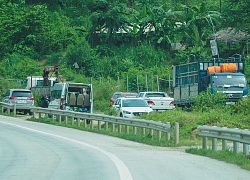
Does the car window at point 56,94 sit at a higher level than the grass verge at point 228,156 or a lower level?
higher

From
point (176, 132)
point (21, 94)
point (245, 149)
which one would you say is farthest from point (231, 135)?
point (21, 94)

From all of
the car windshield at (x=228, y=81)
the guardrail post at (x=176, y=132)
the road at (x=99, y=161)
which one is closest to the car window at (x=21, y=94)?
the car windshield at (x=228, y=81)

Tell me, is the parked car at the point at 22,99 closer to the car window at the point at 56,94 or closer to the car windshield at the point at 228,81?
the car window at the point at 56,94

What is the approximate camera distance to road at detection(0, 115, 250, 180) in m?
13.8

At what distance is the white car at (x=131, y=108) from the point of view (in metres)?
33.1

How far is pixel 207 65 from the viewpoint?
119 feet

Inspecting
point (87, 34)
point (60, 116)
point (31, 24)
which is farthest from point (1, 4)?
point (60, 116)

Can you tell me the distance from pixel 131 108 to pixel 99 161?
17.0 m

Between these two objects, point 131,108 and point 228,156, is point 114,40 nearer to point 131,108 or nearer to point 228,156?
point 131,108

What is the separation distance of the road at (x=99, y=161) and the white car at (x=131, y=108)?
808 cm

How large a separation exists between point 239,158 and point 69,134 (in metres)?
11.9

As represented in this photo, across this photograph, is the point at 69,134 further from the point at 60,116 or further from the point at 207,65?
the point at 207,65

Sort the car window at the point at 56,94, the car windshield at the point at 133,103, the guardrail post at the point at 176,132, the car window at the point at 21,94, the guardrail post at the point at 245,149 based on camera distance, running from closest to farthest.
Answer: the guardrail post at the point at 245,149 → the guardrail post at the point at 176,132 → the car windshield at the point at 133,103 → the car window at the point at 56,94 → the car window at the point at 21,94

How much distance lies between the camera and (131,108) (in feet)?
110
